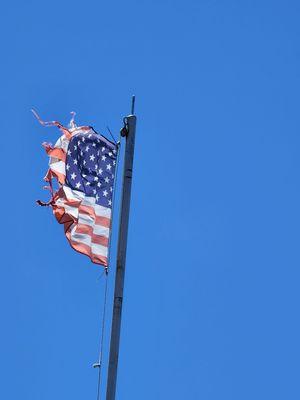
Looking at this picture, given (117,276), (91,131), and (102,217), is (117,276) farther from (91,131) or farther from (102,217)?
(91,131)

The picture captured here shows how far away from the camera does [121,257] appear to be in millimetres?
11609

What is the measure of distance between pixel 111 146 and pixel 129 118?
1.88 m

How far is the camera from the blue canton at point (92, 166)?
14.1 m

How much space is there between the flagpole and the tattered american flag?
5.81 ft

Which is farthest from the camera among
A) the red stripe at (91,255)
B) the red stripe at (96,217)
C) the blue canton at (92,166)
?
the blue canton at (92,166)

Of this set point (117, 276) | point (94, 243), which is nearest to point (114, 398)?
point (117, 276)

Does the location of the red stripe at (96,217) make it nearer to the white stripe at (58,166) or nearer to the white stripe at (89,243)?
the white stripe at (89,243)

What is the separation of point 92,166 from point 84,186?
16.7 inches

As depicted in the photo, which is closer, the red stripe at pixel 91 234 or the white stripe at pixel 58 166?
the red stripe at pixel 91 234

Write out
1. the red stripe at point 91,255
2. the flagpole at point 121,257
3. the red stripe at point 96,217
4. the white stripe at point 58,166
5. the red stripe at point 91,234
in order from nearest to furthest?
the flagpole at point 121,257 → the red stripe at point 91,255 → the red stripe at point 91,234 → the red stripe at point 96,217 → the white stripe at point 58,166

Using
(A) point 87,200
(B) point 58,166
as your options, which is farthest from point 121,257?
(B) point 58,166

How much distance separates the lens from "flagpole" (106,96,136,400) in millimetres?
10820

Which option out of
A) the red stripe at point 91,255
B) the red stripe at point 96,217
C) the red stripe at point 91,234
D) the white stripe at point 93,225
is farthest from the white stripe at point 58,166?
the red stripe at point 91,255

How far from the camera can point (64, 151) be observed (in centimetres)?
1461
